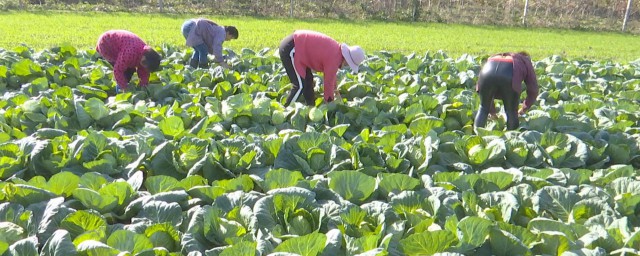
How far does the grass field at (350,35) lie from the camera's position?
580 inches

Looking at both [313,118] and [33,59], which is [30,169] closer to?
[313,118]

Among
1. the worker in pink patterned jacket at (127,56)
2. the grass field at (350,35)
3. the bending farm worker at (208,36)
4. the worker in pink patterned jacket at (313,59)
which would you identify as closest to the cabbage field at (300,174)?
the worker in pink patterned jacket at (127,56)

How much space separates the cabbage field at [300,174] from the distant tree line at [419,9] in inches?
636

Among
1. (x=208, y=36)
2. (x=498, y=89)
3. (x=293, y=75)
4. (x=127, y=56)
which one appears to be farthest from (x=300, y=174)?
(x=208, y=36)

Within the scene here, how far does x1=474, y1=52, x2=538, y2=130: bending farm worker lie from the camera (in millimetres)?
5781

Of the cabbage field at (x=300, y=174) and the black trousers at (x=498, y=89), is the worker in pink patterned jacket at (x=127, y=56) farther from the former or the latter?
the black trousers at (x=498, y=89)

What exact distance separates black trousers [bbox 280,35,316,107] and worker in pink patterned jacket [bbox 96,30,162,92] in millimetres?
1551

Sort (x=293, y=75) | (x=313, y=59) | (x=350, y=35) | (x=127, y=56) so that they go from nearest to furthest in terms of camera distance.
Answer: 1. (x=313, y=59)
2. (x=293, y=75)
3. (x=127, y=56)
4. (x=350, y=35)

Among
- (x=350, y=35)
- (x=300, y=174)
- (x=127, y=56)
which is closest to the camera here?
(x=300, y=174)

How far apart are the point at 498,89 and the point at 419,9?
20.9 meters

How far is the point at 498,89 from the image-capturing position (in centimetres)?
588

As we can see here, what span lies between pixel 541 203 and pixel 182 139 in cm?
281

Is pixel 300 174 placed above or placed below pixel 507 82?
below

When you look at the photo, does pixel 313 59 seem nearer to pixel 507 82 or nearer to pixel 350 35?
pixel 507 82
